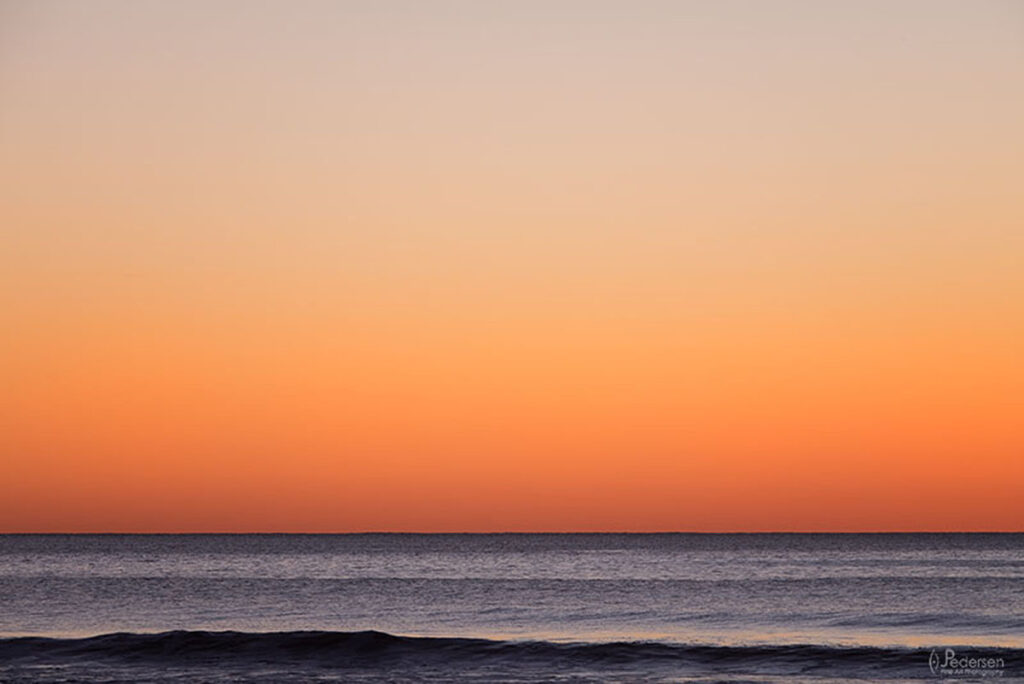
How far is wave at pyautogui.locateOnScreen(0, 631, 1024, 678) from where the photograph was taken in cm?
3412

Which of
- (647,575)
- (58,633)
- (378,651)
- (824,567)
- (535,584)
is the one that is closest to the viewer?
(378,651)

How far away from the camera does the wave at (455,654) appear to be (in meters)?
34.1

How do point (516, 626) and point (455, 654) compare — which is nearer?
point (455, 654)

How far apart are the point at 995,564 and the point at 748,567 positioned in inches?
766

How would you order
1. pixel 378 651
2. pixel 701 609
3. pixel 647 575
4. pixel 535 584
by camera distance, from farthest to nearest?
pixel 647 575 → pixel 535 584 → pixel 701 609 → pixel 378 651

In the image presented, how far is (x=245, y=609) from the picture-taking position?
5294 cm

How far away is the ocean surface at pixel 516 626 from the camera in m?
33.8

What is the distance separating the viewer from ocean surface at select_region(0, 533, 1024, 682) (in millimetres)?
33750

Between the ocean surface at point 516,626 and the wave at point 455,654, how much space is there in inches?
3.4

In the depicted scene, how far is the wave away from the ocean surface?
0.09 m

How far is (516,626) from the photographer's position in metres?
45.4

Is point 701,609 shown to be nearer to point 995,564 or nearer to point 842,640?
point 842,640

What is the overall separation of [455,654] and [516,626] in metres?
8.79

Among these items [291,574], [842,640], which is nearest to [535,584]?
[291,574]
